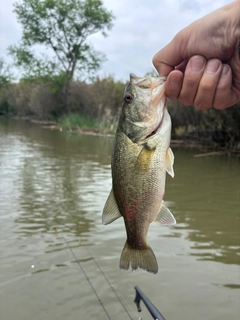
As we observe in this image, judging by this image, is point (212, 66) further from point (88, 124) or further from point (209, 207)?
point (88, 124)

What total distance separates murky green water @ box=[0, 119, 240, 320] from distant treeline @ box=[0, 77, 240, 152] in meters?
7.01

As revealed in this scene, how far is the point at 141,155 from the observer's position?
192cm

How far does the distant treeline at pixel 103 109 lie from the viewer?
16.4 m

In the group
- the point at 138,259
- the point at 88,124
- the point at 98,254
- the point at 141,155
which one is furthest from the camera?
the point at 88,124

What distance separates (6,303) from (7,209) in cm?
321

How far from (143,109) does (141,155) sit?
0.23 m

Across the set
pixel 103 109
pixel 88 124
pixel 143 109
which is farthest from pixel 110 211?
pixel 103 109

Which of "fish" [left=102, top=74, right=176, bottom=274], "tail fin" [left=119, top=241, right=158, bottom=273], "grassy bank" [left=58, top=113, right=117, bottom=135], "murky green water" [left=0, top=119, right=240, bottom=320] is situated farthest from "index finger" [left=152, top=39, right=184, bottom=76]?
"grassy bank" [left=58, top=113, right=117, bottom=135]

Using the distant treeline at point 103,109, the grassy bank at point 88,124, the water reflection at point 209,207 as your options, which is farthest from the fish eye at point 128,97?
the grassy bank at point 88,124

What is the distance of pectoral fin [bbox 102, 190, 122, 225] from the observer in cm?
201

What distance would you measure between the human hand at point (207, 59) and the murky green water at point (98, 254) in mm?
2580

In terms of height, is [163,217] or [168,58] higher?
[168,58]

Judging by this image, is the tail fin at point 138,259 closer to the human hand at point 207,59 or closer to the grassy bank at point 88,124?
the human hand at point 207,59

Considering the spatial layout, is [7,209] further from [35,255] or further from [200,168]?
[200,168]
